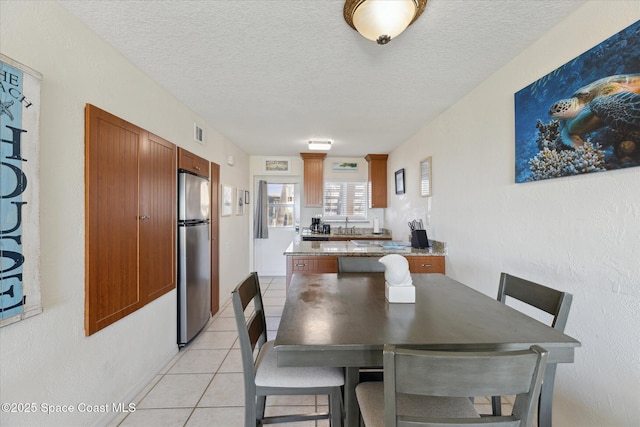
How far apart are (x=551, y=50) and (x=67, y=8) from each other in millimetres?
2595

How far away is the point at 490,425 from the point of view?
801mm

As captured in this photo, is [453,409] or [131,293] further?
[131,293]

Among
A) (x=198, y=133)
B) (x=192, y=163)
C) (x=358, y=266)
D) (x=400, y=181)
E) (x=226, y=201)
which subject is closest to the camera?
(x=358, y=266)

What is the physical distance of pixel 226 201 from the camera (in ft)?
13.6

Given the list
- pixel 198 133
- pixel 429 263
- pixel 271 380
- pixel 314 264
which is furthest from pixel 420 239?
pixel 198 133

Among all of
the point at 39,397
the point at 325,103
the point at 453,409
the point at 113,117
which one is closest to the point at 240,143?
the point at 325,103

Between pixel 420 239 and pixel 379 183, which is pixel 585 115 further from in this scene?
pixel 379 183

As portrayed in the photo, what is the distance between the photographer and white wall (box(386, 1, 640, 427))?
1.28 metres

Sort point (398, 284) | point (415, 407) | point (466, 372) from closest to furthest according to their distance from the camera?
point (466, 372) → point (415, 407) → point (398, 284)

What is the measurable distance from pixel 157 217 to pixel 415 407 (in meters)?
2.18

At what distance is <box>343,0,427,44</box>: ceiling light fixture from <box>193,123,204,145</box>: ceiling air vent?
2.18 metres

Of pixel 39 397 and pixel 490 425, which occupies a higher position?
pixel 490 425

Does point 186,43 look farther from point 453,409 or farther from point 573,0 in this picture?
point 453,409

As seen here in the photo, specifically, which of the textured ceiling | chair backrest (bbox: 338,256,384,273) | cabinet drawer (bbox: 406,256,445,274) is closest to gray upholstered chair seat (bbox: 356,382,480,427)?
chair backrest (bbox: 338,256,384,273)
